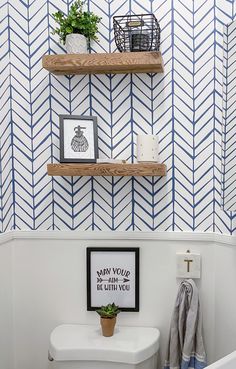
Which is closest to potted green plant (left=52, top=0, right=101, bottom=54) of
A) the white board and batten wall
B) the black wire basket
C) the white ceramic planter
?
the white ceramic planter

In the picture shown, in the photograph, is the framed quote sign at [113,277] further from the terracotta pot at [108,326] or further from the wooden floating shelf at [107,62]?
the wooden floating shelf at [107,62]

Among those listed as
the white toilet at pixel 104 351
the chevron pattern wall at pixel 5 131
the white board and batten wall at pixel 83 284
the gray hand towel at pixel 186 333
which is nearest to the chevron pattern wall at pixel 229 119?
the white board and batten wall at pixel 83 284

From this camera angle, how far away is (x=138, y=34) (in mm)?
1593

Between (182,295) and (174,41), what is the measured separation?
3.43ft

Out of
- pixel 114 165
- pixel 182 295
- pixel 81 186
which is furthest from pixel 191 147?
pixel 182 295

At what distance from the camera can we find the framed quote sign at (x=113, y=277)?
5.74ft

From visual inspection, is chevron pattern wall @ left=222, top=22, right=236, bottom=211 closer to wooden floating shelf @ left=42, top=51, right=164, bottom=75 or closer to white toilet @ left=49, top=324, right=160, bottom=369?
wooden floating shelf @ left=42, top=51, right=164, bottom=75

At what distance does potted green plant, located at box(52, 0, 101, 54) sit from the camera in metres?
1.63

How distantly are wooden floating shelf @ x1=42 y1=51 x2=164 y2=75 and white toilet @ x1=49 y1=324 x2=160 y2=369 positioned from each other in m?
1.08

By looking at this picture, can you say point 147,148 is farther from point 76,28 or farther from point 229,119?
point 76,28

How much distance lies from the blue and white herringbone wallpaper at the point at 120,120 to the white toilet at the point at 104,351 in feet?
1.47

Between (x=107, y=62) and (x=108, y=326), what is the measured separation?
1042 millimetres

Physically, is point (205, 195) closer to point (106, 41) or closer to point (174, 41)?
point (174, 41)

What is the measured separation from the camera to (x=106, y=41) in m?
1.74
